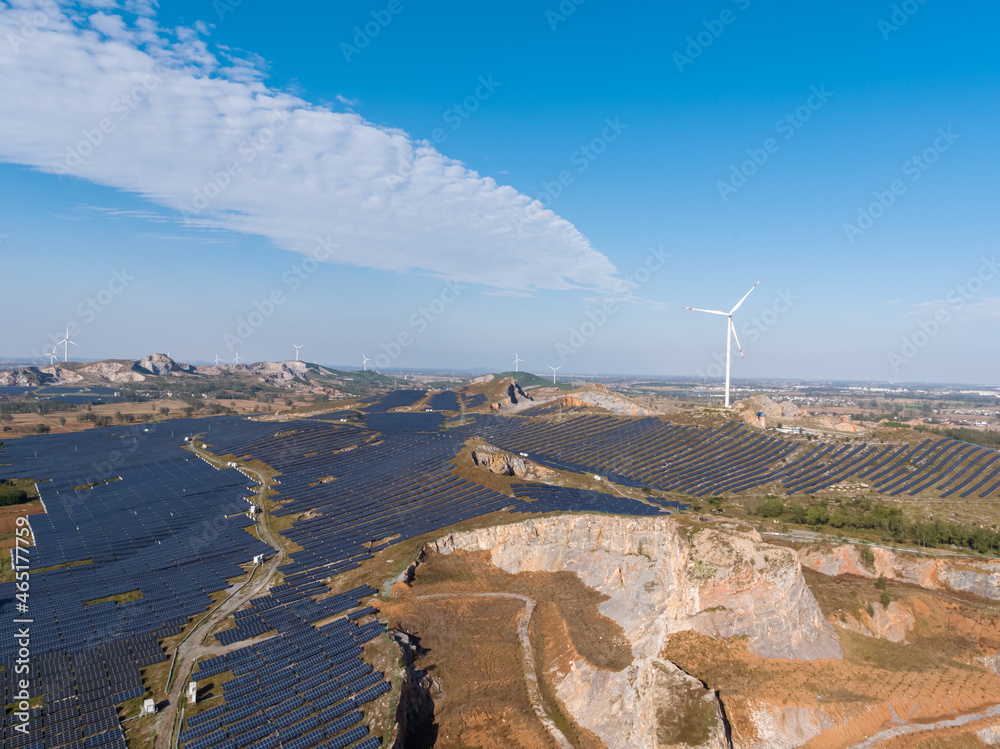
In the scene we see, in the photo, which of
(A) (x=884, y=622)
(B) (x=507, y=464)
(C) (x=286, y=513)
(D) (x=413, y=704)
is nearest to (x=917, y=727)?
(A) (x=884, y=622)

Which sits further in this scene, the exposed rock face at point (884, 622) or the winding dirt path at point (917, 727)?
the exposed rock face at point (884, 622)

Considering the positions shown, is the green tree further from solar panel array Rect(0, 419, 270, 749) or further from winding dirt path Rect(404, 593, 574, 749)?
solar panel array Rect(0, 419, 270, 749)

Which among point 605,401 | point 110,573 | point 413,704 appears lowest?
point 413,704

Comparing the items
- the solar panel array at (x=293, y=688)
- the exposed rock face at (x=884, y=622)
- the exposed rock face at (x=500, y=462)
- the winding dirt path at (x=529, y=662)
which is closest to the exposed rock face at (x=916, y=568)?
the exposed rock face at (x=884, y=622)

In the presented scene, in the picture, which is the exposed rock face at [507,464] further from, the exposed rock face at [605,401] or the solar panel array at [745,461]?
the exposed rock face at [605,401]

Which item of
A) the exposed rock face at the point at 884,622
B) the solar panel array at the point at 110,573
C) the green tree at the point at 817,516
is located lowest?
the exposed rock face at the point at 884,622

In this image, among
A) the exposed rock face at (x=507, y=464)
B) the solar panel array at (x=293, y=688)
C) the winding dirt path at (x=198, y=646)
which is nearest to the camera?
the solar panel array at (x=293, y=688)

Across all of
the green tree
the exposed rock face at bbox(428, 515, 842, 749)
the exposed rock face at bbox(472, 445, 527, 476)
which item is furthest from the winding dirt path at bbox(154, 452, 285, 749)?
the green tree

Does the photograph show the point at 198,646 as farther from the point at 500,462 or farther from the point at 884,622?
the point at 884,622
